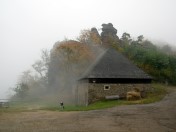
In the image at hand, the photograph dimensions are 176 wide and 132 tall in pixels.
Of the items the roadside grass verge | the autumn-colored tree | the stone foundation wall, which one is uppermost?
the autumn-colored tree

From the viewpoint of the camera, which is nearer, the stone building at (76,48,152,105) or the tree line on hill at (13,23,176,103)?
the stone building at (76,48,152,105)

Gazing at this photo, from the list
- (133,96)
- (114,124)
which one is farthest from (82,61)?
(114,124)

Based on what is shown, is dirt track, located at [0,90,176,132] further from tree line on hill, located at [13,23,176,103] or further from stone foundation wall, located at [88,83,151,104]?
tree line on hill, located at [13,23,176,103]

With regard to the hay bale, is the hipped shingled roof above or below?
above

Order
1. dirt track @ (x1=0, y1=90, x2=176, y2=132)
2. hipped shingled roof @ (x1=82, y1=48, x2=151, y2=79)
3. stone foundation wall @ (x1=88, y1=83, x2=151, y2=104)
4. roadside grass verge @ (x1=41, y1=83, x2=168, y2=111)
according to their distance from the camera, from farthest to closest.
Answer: hipped shingled roof @ (x1=82, y1=48, x2=151, y2=79) < stone foundation wall @ (x1=88, y1=83, x2=151, y2=104) < roadside grass verge @ (x1=41, y1=83, x2=168, y2=111) < dirt track @ (x1=0, y1=90, x2=176, y2=132)

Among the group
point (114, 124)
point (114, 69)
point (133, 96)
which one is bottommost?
point (114, 124)

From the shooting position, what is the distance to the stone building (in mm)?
35812

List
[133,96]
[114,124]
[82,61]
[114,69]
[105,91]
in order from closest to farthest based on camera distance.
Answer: [114,124]
[133,96]
[105,91]
[114,69]
[82,61]

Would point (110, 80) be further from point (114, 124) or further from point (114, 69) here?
point (114, 124)

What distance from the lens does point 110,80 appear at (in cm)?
3650

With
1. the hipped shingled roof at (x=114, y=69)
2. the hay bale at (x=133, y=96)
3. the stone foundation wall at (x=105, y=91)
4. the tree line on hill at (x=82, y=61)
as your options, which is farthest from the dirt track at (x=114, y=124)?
the tree line on hill at (x=82, y=61)

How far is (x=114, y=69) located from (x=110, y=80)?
2.09 meters

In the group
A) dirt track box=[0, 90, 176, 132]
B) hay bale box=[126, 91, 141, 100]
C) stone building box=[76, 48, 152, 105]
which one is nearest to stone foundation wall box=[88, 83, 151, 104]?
stone building box=[76, 48, 152, 105]

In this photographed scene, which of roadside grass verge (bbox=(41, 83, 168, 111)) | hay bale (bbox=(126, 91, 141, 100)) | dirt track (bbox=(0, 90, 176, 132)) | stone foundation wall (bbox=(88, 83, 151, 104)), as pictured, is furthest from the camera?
stone foundation wall (bbox=(88, 83, 151, 104))
